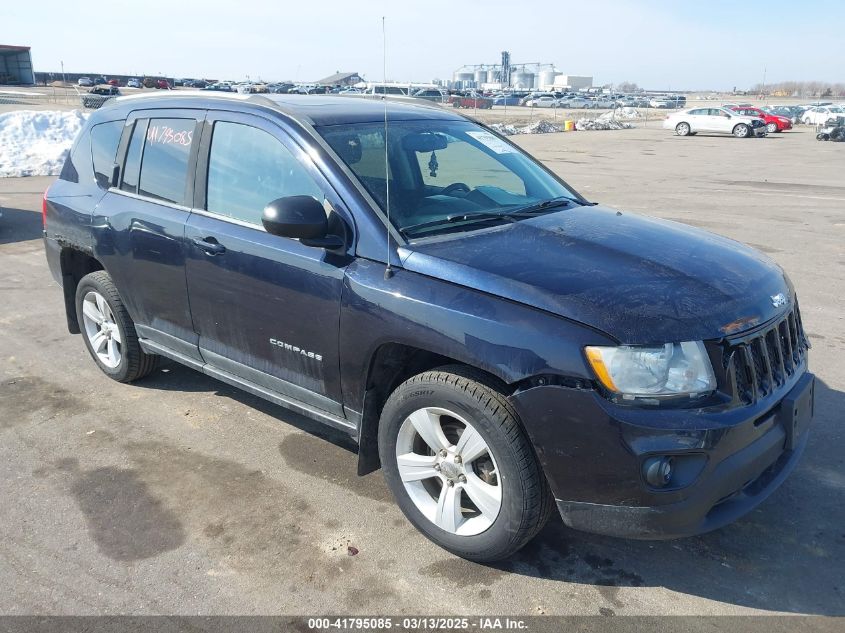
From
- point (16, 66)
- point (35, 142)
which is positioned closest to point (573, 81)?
point (16, 66)

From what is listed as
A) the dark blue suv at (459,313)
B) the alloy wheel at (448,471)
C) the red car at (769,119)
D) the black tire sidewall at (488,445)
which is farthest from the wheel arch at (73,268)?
the red car at (769,119)

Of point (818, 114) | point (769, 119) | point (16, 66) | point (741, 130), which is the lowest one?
point (741, 130)

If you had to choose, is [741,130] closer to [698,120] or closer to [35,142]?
[698,120]

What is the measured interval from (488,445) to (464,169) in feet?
5.90

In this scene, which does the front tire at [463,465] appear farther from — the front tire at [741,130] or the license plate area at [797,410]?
the front tire at [741,130]

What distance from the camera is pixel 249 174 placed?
12.3ft

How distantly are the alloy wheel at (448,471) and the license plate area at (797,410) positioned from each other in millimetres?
1226

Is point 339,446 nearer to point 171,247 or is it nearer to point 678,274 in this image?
point 171,247

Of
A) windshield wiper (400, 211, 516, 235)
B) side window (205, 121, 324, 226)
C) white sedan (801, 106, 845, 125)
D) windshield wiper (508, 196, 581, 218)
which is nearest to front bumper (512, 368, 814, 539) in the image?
windshield wiper (400, 211, 516, 235)

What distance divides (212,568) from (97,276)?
103 inches

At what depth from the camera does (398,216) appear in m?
3.32

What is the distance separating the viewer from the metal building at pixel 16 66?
70125 millimetres

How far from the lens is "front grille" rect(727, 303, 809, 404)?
2740 millimetres

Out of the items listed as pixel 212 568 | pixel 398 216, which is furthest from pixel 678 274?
pixel 212 568
